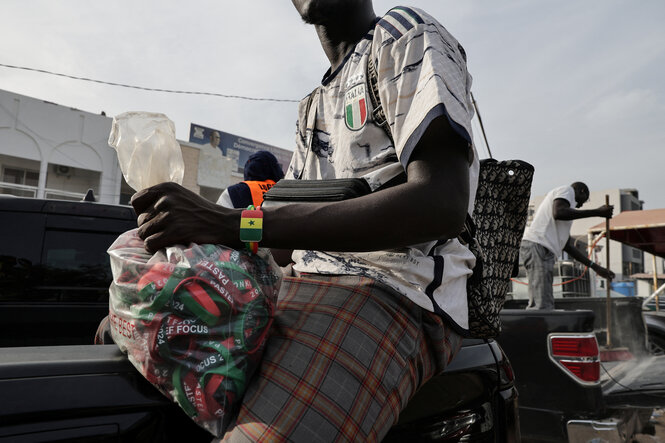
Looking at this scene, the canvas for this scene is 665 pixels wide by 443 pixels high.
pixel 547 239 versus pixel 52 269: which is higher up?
pixel 547 239

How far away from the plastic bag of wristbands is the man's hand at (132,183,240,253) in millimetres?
44

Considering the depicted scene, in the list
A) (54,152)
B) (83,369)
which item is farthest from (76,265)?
(54,152)

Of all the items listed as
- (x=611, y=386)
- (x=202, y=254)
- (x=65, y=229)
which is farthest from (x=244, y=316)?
(x=611, y=386)

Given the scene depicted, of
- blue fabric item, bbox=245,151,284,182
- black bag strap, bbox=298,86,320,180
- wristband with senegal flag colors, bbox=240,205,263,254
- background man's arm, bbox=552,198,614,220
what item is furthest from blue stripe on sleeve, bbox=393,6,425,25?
background man's arm, bbox=552,198,614,220

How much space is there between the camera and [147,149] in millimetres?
1229

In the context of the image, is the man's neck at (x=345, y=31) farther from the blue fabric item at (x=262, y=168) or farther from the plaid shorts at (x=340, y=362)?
the blue fabric item at (x=262, y=168)

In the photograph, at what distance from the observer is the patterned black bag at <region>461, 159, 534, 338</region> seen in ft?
4.45

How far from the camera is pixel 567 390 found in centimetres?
280

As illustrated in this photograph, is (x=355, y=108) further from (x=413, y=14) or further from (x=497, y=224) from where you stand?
(x=497, y=224)

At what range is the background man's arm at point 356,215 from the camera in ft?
3.28

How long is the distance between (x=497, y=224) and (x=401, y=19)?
690 mm

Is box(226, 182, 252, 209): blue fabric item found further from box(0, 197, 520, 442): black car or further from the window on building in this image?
the window on building

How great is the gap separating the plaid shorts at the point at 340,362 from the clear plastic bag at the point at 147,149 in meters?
0.49

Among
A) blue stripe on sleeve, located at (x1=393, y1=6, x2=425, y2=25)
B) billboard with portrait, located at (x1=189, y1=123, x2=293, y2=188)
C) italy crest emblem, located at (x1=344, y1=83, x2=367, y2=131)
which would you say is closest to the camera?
blue stripe on sleeve, located at (x1=393, y1=6, x2=425, y2=25)
